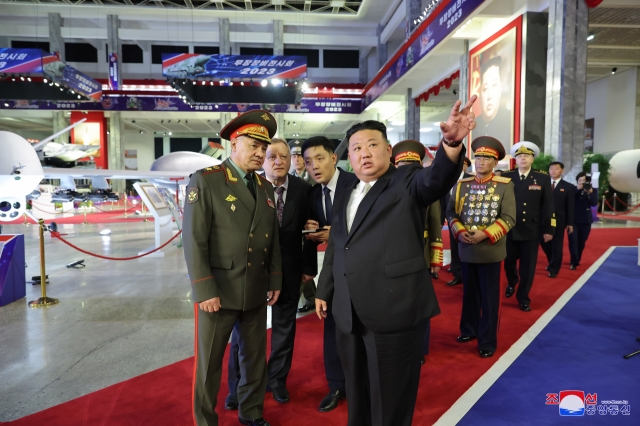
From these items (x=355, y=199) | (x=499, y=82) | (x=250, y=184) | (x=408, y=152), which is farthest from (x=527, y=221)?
(x=499, y=82)

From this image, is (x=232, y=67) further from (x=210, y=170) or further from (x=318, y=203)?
(x=210, y=170)

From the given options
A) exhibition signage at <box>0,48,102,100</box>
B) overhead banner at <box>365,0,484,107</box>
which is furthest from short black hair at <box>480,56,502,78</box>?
exhibition signage at <box>0,48,102,100</box>

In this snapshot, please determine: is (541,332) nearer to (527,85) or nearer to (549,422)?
(549,422)

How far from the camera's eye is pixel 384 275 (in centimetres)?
158

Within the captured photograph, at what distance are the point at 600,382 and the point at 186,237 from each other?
2.71m

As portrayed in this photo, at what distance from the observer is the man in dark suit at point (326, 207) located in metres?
2.41

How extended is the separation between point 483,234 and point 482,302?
1.83 feet

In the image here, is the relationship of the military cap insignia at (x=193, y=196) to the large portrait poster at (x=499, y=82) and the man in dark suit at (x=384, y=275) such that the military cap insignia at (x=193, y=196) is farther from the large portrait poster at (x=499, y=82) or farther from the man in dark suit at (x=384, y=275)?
the large portrait poster at (x=499, y=82)

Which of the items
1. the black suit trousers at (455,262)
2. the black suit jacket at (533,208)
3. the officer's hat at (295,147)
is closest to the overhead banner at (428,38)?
the black suit jacket at (533,208)

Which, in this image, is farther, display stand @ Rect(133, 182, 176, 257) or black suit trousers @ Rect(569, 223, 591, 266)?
display stand @ Rect(133, 182, 176, 257)

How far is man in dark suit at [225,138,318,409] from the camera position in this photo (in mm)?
2480

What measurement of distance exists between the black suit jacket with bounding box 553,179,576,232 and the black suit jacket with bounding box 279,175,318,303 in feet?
14.9

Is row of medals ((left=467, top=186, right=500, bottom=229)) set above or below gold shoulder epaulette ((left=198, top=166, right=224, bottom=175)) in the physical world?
below

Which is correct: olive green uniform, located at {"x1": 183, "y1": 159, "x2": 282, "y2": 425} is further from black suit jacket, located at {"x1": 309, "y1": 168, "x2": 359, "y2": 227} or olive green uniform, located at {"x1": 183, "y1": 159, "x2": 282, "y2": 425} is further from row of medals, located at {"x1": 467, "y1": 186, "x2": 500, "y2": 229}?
row of medals, located at {"x1": 467, "y1": 186, "x2": 500, "y2": 229}
